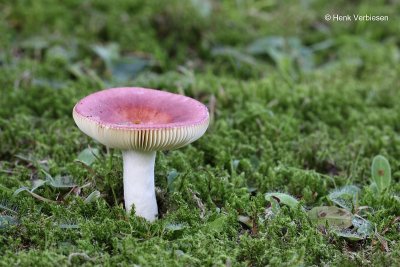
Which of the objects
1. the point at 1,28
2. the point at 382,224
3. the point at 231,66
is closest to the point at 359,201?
the point at 382,224

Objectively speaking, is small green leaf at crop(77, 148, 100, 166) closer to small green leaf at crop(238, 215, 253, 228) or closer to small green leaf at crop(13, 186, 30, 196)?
small green leaf at crop(13, 186, 30, 196)

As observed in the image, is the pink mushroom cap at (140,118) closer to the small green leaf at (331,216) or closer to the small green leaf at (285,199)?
the small green leaf at (285,199)

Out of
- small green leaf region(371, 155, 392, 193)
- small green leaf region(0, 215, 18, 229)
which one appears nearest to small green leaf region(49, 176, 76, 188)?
small green leaf region(0, 215, 18, 229)

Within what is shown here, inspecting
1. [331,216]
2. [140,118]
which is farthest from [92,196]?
[331,216]

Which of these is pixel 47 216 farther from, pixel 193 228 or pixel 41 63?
pixel 41 63

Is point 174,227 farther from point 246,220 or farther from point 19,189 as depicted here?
point 19,189

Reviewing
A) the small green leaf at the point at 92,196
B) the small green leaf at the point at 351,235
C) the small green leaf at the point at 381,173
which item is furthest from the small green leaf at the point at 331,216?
the small green leaf at the point at 92,196

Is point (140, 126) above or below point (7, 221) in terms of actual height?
above
